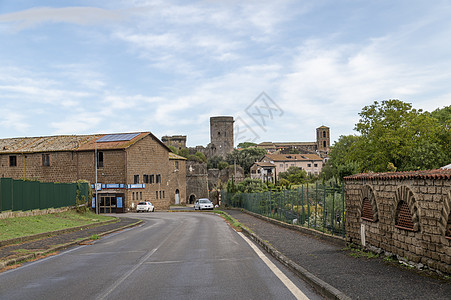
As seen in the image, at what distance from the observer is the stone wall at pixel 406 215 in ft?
25.0

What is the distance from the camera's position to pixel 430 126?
169 feet

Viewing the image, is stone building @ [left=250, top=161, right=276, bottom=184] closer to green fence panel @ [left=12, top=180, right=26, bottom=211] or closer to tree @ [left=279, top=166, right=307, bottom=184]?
tree @ [left=279, top=166, right=307, bottom=184]

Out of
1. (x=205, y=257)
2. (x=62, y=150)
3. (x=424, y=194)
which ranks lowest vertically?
(x=205, y=257)

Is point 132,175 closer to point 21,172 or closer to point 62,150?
point 62,150

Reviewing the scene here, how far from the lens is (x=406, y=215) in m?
9.08

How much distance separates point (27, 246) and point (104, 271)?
6303 millimetres

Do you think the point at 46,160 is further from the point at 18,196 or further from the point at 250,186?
the point at 18,196

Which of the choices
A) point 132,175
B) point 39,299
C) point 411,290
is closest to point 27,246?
point 39,299

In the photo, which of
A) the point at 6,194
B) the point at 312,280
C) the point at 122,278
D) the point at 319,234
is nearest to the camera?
the point at 312,280

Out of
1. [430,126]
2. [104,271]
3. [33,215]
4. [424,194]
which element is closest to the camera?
[424,194]

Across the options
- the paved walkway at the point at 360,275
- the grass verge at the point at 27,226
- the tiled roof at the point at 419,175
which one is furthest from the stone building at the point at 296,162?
the tiled roof at the point at 419,175

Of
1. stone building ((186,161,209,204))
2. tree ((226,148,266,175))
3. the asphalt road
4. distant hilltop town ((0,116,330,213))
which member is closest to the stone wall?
the asphalt road

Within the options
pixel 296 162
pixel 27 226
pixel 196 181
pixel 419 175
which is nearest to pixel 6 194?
pixel 27 226

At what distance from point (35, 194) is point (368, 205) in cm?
2079
